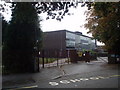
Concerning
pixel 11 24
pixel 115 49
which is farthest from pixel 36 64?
pixel 115 49

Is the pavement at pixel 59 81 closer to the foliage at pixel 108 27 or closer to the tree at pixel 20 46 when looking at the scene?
the tree at pixel 20 46

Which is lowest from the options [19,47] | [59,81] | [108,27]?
[59,81]

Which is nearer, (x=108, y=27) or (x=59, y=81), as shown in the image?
(x=59, y=81)

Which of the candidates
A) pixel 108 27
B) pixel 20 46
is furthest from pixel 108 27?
pixel 20 46

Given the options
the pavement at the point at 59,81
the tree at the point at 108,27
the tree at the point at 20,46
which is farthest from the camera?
the tree at the point at 108,27

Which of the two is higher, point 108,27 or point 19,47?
point 108,27

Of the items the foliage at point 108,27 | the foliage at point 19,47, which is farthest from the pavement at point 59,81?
the foliage at point 108,27

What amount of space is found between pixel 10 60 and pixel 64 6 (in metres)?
8.82

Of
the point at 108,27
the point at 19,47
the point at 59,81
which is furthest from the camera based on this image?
the point at 108,27

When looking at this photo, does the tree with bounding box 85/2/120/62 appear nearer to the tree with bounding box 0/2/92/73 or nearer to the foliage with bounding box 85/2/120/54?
the foliage with bounding box 85/2/120/54

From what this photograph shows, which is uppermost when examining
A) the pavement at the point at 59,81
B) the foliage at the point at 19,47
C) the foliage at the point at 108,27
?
the foliage at the point at 108,27

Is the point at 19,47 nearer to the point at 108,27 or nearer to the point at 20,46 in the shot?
the point at 20,46

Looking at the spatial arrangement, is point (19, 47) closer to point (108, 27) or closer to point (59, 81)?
point (59, 81)

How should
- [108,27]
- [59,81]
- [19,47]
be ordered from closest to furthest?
[59,81] < [19,47] < [108,27]
